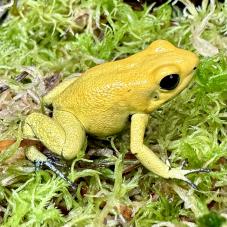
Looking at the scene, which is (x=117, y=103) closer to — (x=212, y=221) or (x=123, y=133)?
(x=123, y=133)

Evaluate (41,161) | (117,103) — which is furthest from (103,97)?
(41,161)

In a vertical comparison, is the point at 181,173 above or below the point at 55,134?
below

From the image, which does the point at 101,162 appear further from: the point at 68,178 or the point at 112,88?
the point at 112,88

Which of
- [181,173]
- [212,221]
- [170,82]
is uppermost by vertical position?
[170,82]

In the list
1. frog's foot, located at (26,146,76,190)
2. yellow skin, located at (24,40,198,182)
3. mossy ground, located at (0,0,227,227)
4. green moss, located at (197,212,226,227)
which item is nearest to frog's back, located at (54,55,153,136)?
yellow skin, located at (24,40,198,182)

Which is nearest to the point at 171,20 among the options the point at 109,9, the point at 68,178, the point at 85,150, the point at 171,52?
the point at 109,9

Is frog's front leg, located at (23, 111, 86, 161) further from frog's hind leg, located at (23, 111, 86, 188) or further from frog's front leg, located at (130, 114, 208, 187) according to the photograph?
frog's front leg, located at (130, 114, 208, 187)

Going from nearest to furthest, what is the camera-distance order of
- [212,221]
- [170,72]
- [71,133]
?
1. [212,221]
2. [170,72]
3. [71,133]
